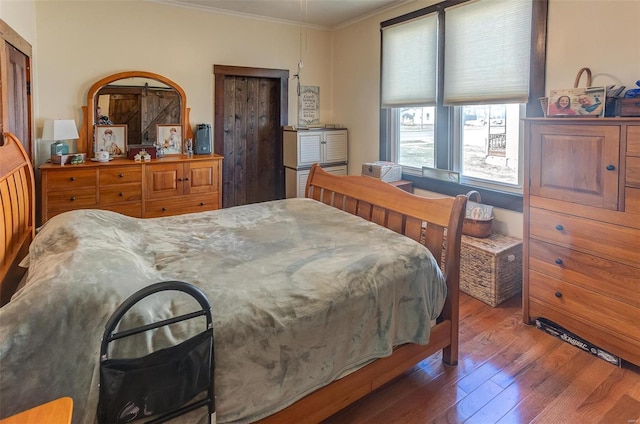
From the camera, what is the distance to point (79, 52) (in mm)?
3820

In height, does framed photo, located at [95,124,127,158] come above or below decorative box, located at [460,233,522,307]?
above

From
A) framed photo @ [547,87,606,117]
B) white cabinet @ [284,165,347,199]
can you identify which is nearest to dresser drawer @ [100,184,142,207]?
white cabinet @ [284,165,347,199]

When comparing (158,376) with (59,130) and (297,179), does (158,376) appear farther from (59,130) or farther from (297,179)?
(297,179)

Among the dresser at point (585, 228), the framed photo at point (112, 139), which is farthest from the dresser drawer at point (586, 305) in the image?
the framed photo at point (112, 139)

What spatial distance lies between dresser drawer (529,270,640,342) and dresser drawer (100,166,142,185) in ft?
11.2

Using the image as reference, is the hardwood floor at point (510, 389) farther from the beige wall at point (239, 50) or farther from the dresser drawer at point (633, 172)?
the beige wall at point (239, 50)

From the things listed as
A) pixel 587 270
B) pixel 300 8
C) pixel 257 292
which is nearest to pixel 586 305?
pixel 587 270

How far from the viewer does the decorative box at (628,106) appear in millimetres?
2045

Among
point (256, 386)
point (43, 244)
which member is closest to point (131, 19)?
point (43, 244)

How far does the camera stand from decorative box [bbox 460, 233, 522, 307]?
9.52 ft

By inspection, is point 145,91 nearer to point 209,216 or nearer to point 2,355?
point 209,216

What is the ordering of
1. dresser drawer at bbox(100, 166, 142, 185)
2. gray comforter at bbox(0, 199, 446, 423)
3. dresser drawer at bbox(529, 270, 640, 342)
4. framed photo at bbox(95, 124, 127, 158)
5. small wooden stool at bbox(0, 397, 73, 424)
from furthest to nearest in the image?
framed photo at bbox(95, 124, 127, 158), dresser drawer at bbox(100, 166, 142, 185), dresser drawer at bbox(529, 270, 640, 342), gray comforter at bbox(0, 199, 446, 423), small wooden stool at bbox(0, 397, 73, 424)

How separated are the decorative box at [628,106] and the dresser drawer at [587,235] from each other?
1.92ft

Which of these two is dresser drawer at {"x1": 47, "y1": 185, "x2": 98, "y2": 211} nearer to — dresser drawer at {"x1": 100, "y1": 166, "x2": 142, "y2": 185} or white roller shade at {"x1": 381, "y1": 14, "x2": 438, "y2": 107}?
dresser drawer at {"x1": 100, "y1": 166, "x2": 142, "y2": 185}
